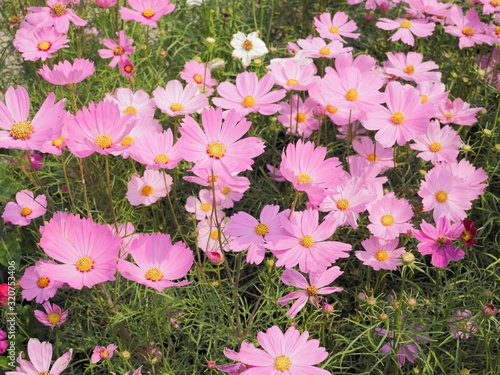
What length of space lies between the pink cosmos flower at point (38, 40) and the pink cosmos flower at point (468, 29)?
1.08 metres

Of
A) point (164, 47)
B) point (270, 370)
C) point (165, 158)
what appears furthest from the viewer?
point (164, 47)

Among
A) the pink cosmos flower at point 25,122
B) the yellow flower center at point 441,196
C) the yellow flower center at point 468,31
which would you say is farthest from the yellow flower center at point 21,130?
the yellow flower center at point 468,31

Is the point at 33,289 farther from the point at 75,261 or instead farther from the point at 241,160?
the point at 241,160

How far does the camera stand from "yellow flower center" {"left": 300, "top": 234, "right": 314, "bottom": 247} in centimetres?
102

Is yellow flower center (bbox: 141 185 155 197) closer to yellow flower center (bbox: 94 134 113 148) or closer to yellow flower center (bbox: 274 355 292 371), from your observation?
yellow flower center (bbox: 94 134 113 148)

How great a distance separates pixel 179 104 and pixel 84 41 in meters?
0.69

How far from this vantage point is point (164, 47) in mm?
2098

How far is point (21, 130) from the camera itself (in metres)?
1.11

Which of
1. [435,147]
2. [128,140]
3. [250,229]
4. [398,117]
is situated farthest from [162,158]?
[435,147]

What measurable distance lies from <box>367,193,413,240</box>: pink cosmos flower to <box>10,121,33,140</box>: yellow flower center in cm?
72

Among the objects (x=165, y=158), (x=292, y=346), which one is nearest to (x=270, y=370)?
(x=292, y=346)

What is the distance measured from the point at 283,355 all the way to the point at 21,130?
0.64 m

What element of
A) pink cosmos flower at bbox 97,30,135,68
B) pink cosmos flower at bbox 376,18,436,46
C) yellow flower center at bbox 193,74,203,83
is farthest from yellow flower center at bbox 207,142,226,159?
pink cosmos flower at bbox 376,18,436,46

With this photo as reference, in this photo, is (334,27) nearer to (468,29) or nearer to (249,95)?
(468,29)
